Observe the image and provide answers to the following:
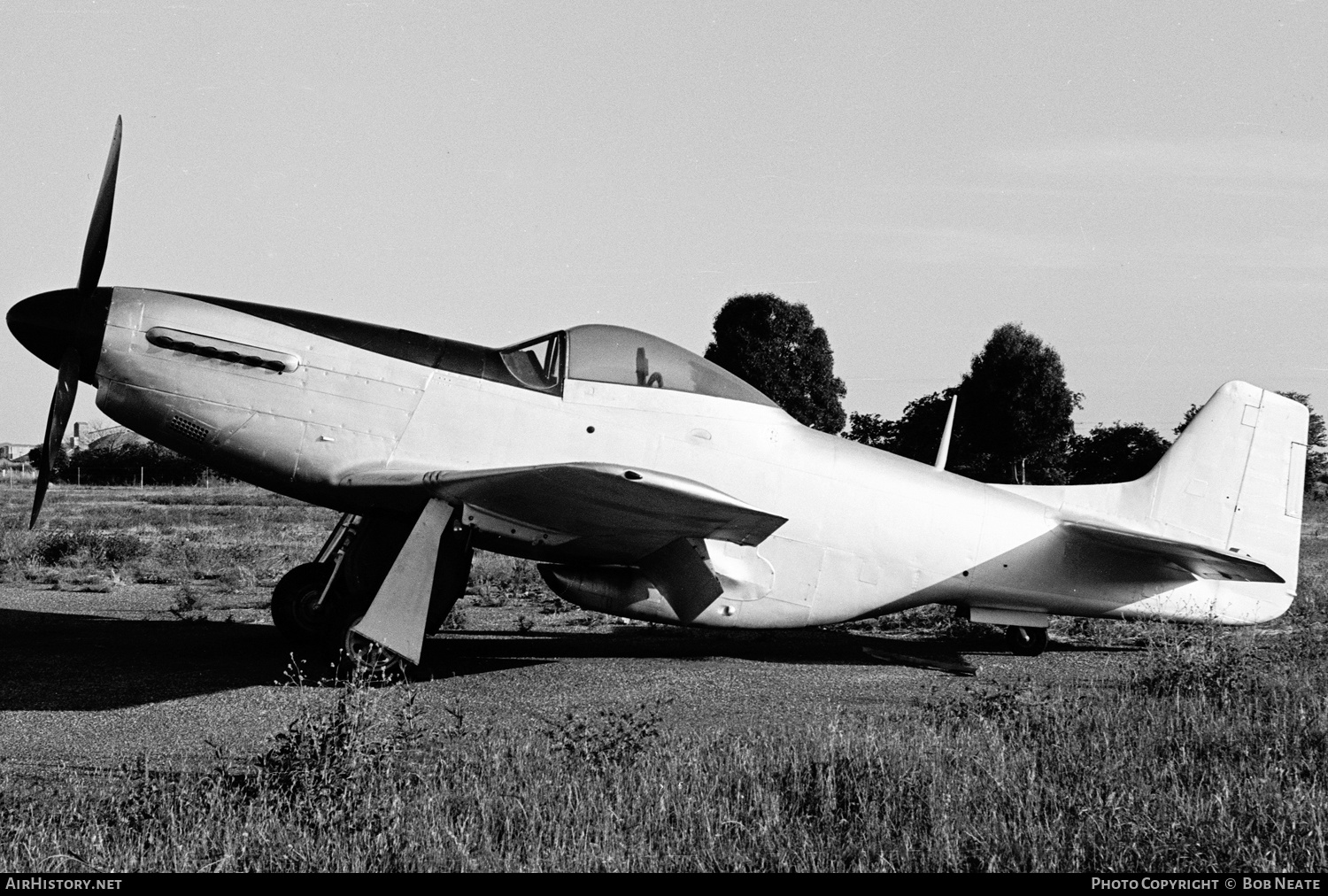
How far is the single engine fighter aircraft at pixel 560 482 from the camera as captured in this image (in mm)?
7203

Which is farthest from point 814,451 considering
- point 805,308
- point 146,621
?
point 805,308

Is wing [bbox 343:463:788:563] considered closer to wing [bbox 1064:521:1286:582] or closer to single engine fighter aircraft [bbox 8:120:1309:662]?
single engine fighter aircraft [bbox 8:120:1309:662]

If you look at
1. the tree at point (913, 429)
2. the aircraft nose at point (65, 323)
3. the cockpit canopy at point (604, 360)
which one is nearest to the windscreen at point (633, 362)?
the cockpit canopy at point (604, 360)

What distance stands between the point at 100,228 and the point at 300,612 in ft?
10.6

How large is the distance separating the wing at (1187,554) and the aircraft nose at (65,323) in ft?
24.1

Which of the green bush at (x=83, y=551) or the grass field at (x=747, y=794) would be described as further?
the green bush at (x=83, y=551)

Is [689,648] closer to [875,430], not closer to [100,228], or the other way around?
[100,228]

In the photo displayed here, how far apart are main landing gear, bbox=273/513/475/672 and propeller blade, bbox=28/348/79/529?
1812 mm

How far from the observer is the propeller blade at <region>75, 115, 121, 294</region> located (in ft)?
25.8

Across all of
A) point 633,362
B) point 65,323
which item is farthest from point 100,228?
point 633,362

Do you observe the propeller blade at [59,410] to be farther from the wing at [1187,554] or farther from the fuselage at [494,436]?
the wing at [1187,554]

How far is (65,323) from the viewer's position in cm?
723

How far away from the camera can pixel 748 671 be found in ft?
26.2
